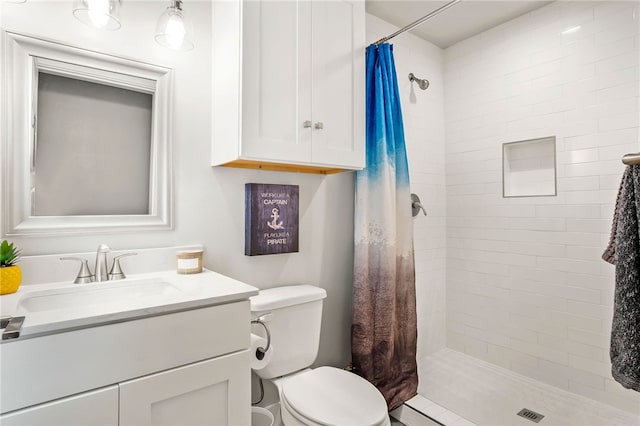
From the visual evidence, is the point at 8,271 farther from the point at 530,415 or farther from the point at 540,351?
the point at 540,351

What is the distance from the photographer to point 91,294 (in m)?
1.20

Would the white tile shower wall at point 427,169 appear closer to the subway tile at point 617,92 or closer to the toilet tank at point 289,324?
the subway tile at point 617,92

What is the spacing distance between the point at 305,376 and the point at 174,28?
160cm

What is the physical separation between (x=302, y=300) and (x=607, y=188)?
73.1 inches

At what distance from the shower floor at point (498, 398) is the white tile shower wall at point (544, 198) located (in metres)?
0.07

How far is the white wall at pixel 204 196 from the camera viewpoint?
126 cm

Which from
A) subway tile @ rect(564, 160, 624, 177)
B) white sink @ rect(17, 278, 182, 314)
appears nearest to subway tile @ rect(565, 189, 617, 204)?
subway tile @ rect(564, 160, 624, 177)

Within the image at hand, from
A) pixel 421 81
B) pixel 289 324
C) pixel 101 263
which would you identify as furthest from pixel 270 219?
pixel 421 81

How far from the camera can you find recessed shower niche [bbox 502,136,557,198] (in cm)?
224

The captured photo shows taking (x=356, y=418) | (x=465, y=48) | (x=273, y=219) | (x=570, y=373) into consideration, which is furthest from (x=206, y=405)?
(x=465, y=48)

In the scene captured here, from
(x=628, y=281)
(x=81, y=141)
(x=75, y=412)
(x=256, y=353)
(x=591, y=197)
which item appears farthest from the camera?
(x=591, y=197)

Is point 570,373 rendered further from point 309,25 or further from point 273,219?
point 309,25

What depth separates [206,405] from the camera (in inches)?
40.6

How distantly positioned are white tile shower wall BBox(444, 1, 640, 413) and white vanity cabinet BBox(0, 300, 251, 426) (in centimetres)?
203
